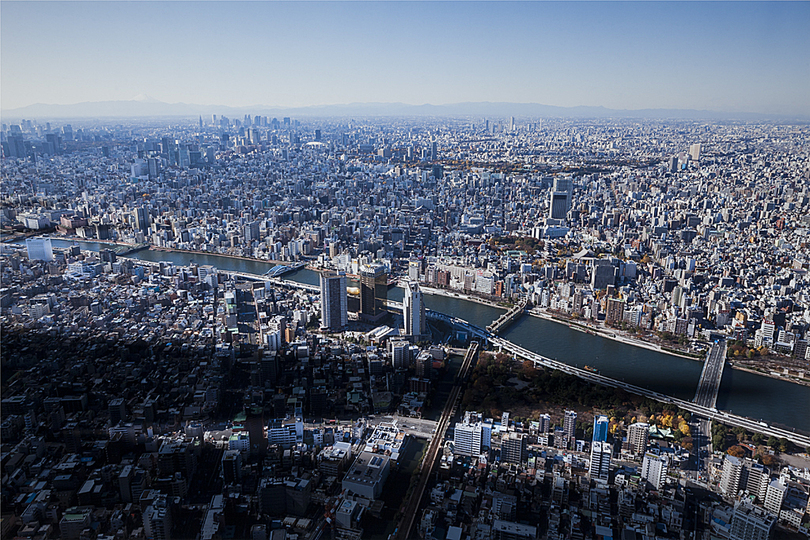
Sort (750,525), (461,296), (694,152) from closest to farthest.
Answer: (750,525)
(461,296)
(694,152)

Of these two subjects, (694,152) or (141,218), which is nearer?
(141,218)

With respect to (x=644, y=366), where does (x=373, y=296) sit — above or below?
above

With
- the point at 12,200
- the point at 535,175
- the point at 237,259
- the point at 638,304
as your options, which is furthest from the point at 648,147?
the point at 12,200

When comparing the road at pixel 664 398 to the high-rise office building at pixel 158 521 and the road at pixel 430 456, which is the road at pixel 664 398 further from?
the high-rise office building at pixel 158 521

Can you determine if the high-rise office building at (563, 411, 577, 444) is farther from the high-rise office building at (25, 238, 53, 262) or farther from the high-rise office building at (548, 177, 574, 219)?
the high-rise office building at (548, 177, 574, 219)

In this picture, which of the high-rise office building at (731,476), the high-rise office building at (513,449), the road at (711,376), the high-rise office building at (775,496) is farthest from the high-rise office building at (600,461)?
the road at (711,376)

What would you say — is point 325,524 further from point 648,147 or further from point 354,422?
point 648,147

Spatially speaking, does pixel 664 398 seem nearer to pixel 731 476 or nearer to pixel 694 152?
pixel 731 476

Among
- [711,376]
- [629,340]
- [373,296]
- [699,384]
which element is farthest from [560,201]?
[699,384]
